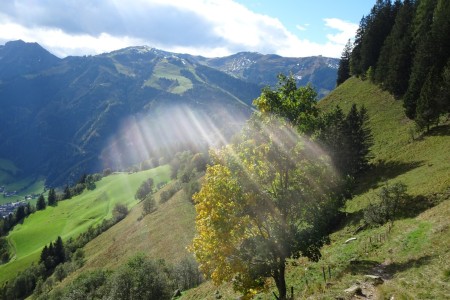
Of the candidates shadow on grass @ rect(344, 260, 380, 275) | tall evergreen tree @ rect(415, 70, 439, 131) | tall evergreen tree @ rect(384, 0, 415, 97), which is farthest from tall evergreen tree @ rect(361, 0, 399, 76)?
shadow on grass @ rect(344, 260, 380, 275)

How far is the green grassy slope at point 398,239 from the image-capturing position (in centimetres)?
2006

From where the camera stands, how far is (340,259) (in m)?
33.5

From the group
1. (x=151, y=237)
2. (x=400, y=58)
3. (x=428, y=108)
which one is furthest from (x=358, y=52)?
(x=151, y=237)

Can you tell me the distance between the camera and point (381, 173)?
6156 cm

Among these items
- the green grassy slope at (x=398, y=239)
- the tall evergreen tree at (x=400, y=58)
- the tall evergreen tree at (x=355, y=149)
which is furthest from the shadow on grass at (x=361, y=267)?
the tall evergreen tree at (x=400, y=58)

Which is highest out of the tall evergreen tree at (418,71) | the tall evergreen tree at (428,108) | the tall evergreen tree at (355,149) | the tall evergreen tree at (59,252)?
the tall evergreen tree at (418,71)

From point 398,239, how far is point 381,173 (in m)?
33.1

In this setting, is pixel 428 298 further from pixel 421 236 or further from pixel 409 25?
pixel 409 25

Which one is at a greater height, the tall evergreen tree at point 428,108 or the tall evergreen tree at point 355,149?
the tall evergreen tree at point 428,108

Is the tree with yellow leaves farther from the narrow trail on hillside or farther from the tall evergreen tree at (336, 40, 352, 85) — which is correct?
the tall evergreen tree at (336, 40, 352, 85)

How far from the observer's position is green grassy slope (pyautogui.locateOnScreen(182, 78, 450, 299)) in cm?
2006

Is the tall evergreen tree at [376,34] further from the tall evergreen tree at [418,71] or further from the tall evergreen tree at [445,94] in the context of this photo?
the tall evergreen tree at [445,94]

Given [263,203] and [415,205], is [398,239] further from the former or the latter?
[263,203]

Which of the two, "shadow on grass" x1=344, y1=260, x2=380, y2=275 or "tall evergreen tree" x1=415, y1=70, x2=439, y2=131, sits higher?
"tall evergreen tree" x1=415, y1=70, x2=439, y2=131
